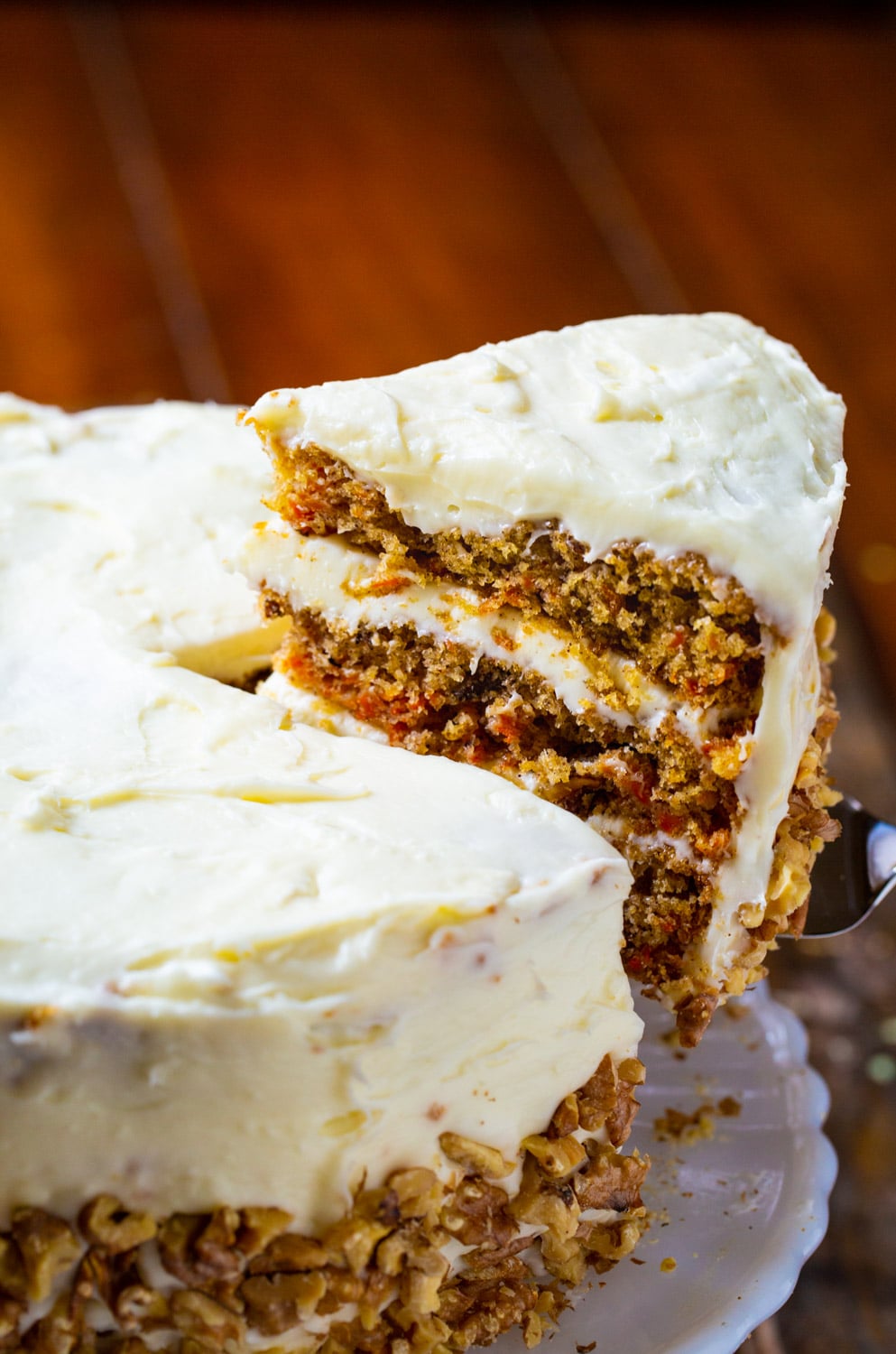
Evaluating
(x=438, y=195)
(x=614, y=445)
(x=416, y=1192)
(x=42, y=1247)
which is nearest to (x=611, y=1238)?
(x=416, y=1192)

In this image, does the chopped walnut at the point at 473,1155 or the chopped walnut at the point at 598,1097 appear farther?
the chopped walnut at the point at 598,1097

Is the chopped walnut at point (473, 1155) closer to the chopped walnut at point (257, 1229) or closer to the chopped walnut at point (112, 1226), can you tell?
the chopped walnut at point (257, 1229)

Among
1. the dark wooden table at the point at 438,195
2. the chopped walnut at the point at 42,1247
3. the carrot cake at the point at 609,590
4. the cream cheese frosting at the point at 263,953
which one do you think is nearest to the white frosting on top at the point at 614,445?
the carrot cake at the point at 609,590

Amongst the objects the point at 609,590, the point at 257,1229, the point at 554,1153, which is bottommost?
the point at 554,1153

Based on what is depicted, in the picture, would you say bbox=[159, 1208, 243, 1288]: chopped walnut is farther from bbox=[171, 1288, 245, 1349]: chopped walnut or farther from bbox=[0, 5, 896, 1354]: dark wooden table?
bbox=[0, 5, 896, 1354]: dark wooden table

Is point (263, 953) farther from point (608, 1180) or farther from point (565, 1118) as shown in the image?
point (608, 1180)

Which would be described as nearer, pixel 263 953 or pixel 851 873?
pixel 263 953
